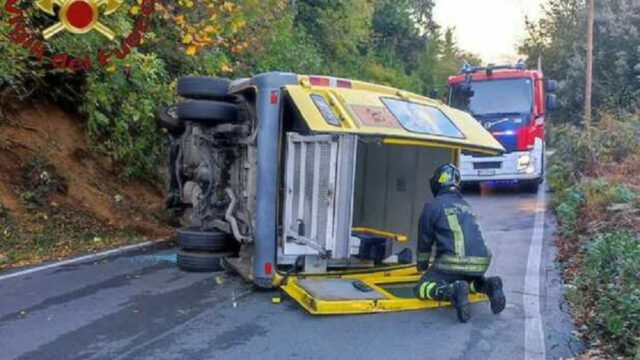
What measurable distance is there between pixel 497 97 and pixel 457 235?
10.2 metres

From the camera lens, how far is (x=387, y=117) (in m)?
6.33

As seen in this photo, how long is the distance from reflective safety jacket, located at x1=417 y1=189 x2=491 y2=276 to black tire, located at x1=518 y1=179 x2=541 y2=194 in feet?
32.5

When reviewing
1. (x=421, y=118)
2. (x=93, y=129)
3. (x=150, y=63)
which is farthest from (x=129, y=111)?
(x=421, y=118)

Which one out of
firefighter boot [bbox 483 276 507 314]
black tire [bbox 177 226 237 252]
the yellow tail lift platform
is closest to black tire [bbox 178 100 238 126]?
black tire [bbox 177 226 237 252]

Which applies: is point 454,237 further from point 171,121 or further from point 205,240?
point 171,121

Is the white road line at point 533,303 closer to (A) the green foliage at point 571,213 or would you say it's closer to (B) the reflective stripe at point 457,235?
(A) the green foliage at point 571,213

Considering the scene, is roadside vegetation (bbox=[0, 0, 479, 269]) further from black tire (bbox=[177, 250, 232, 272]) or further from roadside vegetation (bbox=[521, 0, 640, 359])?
roadside vegetation (bbox=[521, 0, 640, 359])

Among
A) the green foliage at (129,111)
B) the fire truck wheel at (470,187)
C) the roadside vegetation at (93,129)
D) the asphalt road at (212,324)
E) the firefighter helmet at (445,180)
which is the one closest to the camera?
the asphalt road at (212,324)

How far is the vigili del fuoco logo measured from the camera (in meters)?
9.20

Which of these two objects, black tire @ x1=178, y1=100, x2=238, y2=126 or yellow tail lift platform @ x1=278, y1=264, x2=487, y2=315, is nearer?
yellow tail lift platform @ x1=278, y1=264, x2=487, y2=315

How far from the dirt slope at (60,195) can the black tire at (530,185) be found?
28.0ft

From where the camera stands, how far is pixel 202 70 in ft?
43.2

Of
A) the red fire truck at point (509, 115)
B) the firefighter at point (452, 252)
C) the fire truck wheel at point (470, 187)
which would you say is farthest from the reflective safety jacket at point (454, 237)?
the fire truck wheel at point (470, 187)

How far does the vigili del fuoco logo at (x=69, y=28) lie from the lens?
9.20 meters
